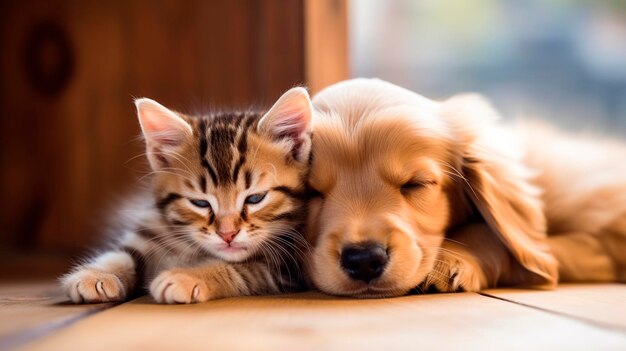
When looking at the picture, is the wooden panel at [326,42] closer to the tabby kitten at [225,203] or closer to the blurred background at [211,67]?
the blurred background at [211,67]

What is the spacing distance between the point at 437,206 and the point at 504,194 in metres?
0.20

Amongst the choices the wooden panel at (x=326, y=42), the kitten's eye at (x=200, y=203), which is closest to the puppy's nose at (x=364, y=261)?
the kitten's eye at (x=200, y=203)

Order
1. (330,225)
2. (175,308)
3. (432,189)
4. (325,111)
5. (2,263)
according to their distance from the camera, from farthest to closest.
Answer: (2,263)
(325,111)
(432,189)
(330,225)
(175,308)

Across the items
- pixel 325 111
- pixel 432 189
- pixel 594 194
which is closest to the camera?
pixel 432 189

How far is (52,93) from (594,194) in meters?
2.05

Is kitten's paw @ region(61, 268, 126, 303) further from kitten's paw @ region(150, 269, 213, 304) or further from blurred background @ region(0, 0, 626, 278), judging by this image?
blurred background @ region(0, 0, 626, 278)

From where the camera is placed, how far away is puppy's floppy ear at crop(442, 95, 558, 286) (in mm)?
1743

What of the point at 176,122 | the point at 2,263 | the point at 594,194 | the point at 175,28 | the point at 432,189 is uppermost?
the point at 175,28

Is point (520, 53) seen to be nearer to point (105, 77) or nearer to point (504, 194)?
point (504, 194)

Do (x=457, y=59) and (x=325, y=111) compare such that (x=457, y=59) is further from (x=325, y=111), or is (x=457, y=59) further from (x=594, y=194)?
(x=325, y=111)

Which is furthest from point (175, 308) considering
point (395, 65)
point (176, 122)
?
point (395, 65)

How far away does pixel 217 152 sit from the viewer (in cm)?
177

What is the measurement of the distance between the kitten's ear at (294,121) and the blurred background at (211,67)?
0.80 m

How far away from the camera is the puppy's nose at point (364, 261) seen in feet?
4.91
